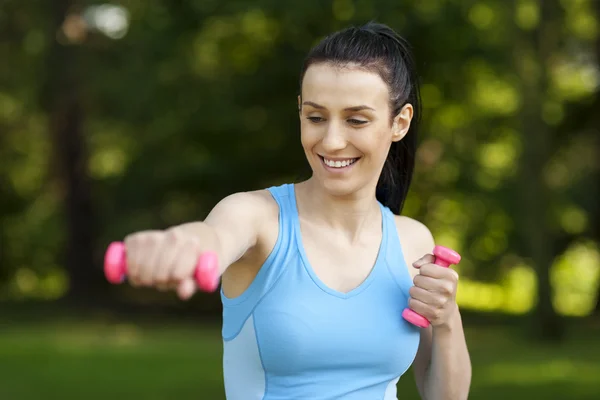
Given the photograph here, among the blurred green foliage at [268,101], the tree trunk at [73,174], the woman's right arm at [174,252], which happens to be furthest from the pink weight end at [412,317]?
the tree trunk at [73,174]

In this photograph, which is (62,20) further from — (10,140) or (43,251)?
(43,251)

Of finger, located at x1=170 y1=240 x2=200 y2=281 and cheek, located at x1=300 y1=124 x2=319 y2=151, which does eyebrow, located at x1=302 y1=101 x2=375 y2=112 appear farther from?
finger, located at x1=170 y1=240 x2=200 y2=281

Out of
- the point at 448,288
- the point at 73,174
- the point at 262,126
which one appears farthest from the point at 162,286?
the point at 73,174

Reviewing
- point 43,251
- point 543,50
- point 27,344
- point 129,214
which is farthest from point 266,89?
point 43,251

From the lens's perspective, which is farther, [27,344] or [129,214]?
[129,214]

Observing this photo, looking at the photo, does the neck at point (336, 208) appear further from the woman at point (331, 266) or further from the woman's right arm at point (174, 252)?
the woman's right arm at point (174, 252)

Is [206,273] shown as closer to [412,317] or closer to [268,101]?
[412,317]

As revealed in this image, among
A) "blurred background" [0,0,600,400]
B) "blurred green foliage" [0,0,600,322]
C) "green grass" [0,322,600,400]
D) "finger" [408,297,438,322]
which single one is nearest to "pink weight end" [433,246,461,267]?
"finger" [408,297,438,322]

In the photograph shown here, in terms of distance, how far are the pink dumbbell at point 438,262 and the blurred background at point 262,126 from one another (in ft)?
34.8

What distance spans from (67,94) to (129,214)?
8.33 ft

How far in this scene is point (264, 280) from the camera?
2244 millimetres

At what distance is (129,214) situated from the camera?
18344mm

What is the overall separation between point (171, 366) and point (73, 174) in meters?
9.24

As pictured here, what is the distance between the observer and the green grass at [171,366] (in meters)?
9.01
